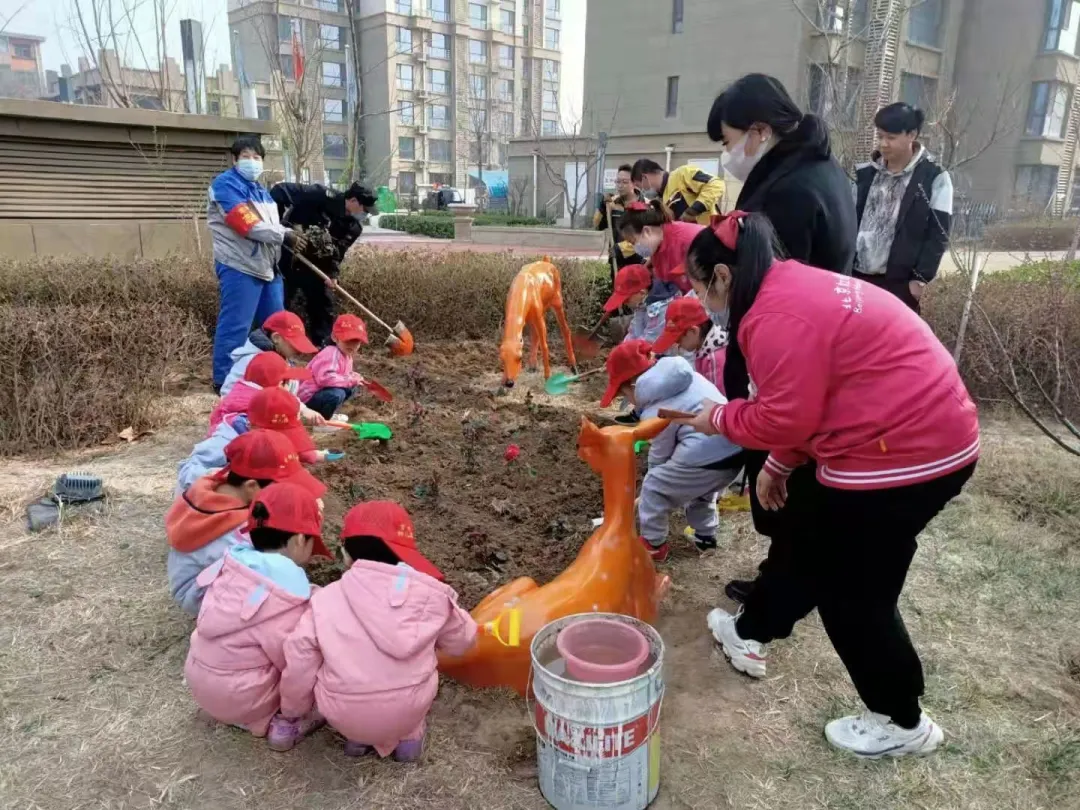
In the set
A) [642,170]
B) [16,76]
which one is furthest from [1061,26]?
[16,76]

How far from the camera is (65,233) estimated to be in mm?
8172

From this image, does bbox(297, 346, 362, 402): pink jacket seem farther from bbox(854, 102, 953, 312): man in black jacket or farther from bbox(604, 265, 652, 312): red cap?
bbox(854, 102, 953, 312): man in black jacket

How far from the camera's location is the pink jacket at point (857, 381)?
1899mm

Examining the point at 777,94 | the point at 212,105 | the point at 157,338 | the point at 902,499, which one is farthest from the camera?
the point at 212,105

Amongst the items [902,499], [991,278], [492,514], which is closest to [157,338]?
[492,514]

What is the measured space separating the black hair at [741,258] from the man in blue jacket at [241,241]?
4.11 m

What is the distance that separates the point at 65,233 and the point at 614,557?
789cm

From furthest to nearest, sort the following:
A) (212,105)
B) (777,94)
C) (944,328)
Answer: (212,105), (944,328), (777,94)

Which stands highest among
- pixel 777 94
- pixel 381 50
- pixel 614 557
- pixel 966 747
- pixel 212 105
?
pixel 381 50

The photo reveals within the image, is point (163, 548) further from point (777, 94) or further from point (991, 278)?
point (991, 278)

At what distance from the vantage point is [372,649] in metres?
2.09

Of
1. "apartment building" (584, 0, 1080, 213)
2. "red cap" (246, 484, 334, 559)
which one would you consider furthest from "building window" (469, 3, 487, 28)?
"red cap" (246, 484, 334, 559)

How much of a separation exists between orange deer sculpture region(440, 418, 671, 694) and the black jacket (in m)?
2.21

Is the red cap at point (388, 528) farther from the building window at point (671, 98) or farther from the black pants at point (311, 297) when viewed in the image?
the building window at point (671, 98)
